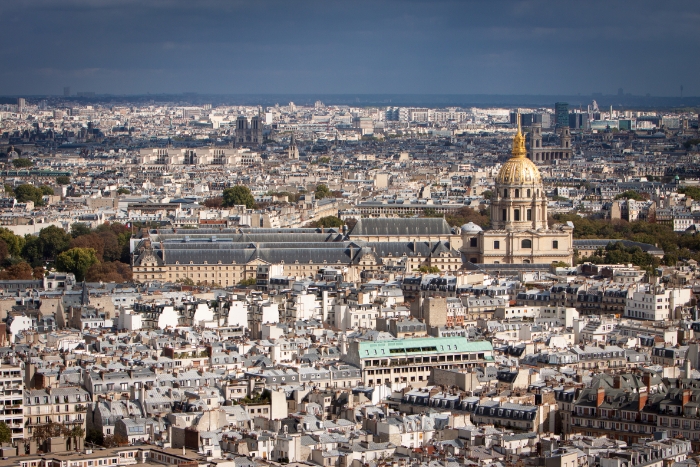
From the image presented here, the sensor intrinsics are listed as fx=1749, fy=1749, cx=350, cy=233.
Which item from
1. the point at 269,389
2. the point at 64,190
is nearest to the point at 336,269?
the point at 269,389

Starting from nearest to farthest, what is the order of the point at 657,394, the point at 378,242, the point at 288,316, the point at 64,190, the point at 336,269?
1. the point at 657,394
2. the point at 288,316
3. the point at 336,269
4. the point at 378,242
5. the point at 64,190

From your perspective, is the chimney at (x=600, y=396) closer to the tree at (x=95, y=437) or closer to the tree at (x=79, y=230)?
the tree at (x=95, y=437)

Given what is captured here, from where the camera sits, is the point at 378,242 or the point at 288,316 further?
the point at 378,242

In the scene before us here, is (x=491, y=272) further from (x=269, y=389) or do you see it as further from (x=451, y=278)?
(x=269, y=389)

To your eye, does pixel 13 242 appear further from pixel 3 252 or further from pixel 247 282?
pixel 247 282

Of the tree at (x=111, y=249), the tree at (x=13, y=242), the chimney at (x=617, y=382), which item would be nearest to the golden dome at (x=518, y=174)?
the tree at (x=111, y=249)

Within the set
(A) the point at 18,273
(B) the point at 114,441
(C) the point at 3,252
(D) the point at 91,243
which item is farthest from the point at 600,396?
(C) the point at 3,252

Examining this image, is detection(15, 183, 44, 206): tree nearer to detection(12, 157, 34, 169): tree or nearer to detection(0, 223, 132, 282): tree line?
detection(0, 223, 132, 282): tree line
